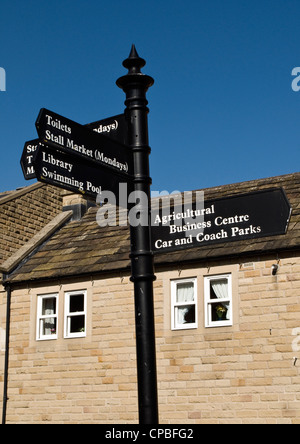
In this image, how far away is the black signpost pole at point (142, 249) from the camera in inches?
220

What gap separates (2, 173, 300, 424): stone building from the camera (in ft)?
45.1

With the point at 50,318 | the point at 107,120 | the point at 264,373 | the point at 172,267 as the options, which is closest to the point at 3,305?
the point at 50,318

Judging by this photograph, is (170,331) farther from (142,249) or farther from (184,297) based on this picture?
(142,249)

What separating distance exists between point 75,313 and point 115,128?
1048 centimetres

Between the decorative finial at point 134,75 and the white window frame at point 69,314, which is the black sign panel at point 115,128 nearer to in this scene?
the decorative finial at point 134,75

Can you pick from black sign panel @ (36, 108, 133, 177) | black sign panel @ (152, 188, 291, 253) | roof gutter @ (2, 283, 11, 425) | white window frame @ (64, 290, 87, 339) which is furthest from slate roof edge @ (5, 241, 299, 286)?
black sign panel @ (36, 108, 133, 177)

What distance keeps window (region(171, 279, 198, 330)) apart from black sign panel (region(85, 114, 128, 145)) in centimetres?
898

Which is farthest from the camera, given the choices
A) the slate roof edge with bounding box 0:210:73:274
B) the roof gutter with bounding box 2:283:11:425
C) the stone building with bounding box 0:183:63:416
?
the stone building with bounding box 0:183:63:416

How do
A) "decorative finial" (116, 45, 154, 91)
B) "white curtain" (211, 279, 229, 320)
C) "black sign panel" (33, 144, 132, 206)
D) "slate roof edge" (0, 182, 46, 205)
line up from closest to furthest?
"black sign panel" (33, 144, 132, 206) < "decorative finial" (116, 45, 154, 91) < "white curtain" (211, 279, 229, 320) < "slate roof edge" (0, 182, 46, 205)

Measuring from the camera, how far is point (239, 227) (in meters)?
5.95

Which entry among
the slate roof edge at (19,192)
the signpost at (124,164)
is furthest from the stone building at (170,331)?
the signpost at (124,164)

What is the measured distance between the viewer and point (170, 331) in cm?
1496

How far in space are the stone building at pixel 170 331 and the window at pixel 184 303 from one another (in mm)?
24

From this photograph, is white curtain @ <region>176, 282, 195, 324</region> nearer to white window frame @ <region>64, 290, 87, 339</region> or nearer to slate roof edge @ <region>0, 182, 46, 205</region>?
white window frame @ <region>64, 290, 87, 339</region>
